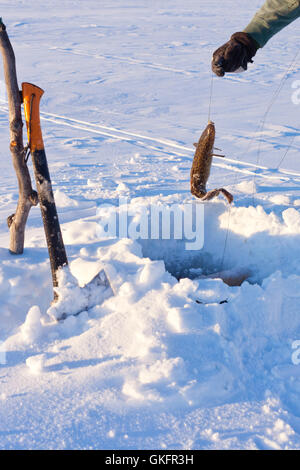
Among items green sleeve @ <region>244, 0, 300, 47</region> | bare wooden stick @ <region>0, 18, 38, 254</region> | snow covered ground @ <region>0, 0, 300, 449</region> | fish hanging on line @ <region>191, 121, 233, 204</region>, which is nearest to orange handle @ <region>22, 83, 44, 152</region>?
bare wooden stick @ <region>0, 18, 38, 254</region>

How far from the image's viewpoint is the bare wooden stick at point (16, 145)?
2.67 metres

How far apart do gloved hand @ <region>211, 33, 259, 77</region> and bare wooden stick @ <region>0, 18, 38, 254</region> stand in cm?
118

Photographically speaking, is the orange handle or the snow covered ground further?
the orange handle

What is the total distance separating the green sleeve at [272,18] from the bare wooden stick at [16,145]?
138 cm

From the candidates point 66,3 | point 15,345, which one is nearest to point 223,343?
point 15,345

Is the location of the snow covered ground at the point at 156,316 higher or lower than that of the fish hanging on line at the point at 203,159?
lower

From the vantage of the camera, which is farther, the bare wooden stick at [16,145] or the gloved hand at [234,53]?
the bare wooden stick at [16,145]

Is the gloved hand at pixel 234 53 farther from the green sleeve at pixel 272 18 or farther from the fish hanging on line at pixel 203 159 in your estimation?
the fish hanging on line at pixel 203 159

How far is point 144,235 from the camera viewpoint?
134 inches

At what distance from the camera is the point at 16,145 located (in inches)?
112

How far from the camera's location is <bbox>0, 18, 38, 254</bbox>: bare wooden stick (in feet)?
8.77

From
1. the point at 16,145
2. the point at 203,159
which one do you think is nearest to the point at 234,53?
the point at 203,159

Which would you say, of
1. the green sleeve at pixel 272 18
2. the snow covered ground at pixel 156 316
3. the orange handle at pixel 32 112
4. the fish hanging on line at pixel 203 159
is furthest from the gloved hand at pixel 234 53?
the snow covered ground at pixel 156 316

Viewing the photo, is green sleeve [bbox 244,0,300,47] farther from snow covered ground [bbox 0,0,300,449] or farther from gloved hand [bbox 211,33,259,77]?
snow covered ground [bbox 0,0,300,449]
